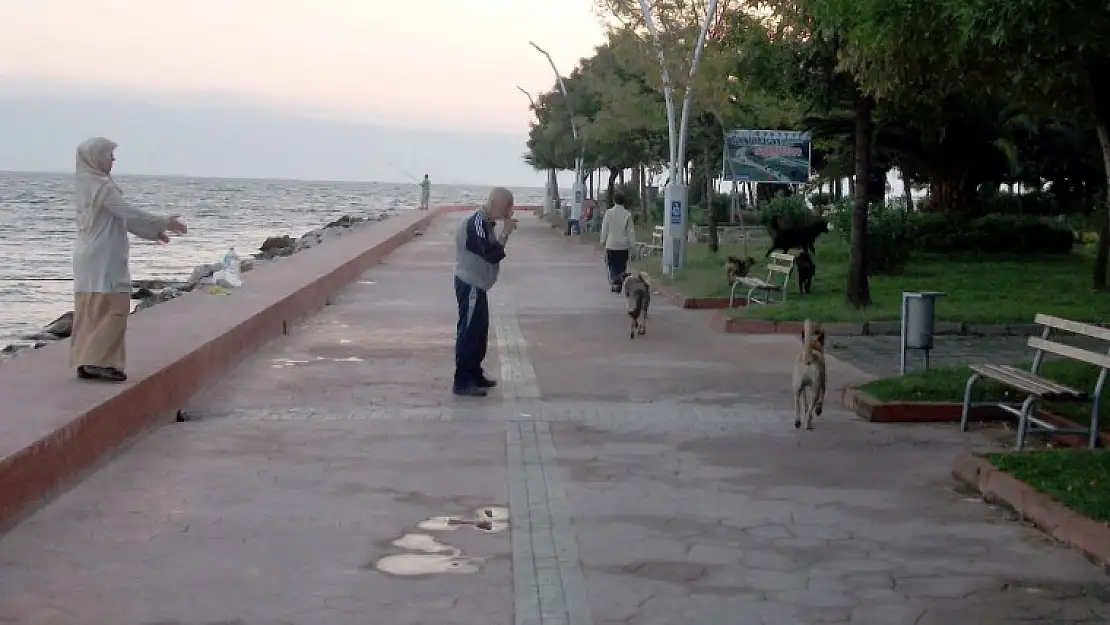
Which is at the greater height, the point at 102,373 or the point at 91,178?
the point at 91,178

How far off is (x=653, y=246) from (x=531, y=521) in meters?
22.9

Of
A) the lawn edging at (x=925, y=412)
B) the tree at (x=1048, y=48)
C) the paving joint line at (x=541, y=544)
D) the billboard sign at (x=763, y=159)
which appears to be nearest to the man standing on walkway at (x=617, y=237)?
the billboard sign at (x=763, y=159)

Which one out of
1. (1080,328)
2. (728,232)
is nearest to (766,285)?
(1080,328)

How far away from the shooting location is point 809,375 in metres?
9.43

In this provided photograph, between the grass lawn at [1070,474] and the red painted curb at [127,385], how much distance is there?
Result: 504 centimetres

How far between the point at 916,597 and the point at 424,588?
2009 mm

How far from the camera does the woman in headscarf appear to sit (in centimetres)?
913

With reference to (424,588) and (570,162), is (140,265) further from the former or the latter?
(424,588)

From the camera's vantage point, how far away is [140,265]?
3759 cm

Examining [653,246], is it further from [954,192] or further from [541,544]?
[541,544]

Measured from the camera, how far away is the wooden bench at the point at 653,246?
1175 inches

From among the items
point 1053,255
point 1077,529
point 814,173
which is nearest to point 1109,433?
point 1077,529

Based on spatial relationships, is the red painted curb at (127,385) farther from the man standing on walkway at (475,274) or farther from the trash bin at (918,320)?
the trash bin at (918,320)

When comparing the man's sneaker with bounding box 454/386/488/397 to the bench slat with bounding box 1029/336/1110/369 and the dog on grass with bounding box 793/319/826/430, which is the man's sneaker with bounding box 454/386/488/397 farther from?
the bench slat with bounding box 1029/336/1110/369
